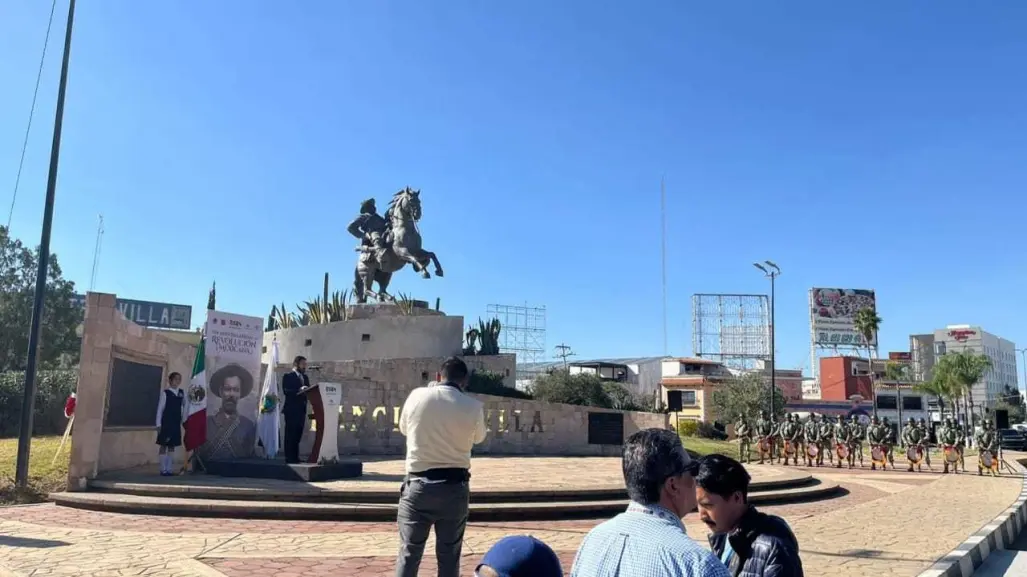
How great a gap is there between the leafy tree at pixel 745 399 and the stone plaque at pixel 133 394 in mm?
34578

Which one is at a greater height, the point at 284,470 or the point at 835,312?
the point at 835,312

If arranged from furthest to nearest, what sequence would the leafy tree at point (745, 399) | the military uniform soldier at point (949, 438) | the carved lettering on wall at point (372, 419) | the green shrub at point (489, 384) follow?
the leafy tree at point (745, 399), the green shrub at point (489, 384), the military uniform soldier at point (949, 438), the carved lettering on wall at point (372, 419)

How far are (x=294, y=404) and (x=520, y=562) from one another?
30.3 ft

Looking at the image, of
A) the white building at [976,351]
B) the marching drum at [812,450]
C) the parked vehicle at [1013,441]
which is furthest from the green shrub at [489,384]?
the white building at [976,351]

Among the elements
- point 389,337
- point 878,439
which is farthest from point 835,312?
point 389,337

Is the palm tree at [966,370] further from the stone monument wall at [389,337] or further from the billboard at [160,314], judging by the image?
the billboard at [160,314]

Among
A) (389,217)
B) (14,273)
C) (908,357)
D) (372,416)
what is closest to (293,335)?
(389,217)

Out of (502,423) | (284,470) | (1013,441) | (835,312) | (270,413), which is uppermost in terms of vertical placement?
(835,312)

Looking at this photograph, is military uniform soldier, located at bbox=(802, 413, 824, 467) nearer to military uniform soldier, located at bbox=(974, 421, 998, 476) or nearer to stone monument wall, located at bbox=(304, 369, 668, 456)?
military uniform soldier, located at bbox=(974, 421, 998, 476)

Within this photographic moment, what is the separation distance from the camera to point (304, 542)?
6.95m

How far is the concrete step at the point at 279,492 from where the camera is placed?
8828 millimetres

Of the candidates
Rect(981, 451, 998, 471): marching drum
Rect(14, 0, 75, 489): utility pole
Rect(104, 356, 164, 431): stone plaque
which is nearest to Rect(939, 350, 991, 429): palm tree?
Rect(981, 451, 998, 471): marching drum

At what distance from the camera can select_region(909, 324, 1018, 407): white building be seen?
290 feet

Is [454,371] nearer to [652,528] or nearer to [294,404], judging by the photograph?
[652,528]
